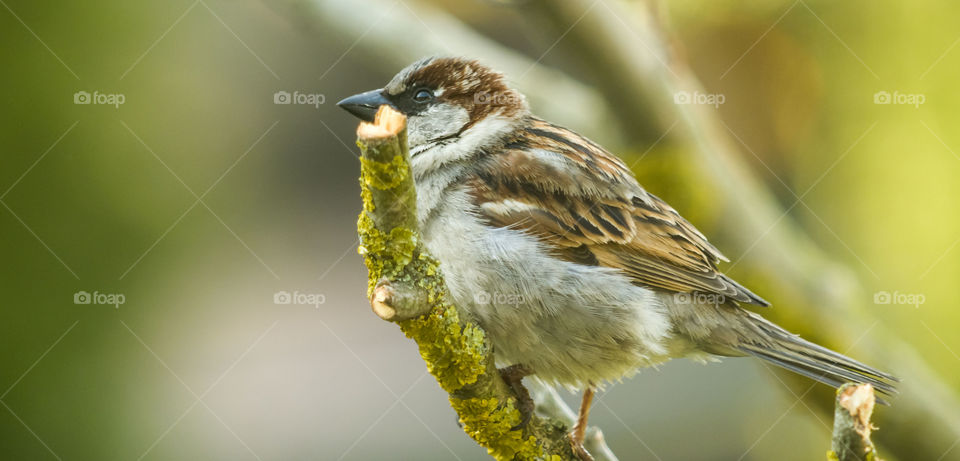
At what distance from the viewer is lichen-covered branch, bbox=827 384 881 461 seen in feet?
4.02

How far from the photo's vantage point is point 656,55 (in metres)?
2.46

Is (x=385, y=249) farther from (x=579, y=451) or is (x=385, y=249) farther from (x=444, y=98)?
(x=444, y=98)

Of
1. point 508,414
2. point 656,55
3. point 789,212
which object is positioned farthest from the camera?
point 789,212

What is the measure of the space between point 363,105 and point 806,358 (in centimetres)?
141

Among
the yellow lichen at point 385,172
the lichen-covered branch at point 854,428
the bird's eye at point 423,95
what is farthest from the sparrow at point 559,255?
the lichen-covered branch at point 854,428

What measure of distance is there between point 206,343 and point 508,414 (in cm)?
222

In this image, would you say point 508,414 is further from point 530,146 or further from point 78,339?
point 78,339

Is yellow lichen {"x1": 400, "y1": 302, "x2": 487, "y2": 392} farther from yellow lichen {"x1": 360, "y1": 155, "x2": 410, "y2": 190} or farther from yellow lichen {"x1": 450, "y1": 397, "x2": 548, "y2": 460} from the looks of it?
yellow lichen {"x1": 360, "y1": 155, "x2": 410, "y2": 190}

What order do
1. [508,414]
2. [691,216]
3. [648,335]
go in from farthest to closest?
[691,216]
[648,335]
[508,414]

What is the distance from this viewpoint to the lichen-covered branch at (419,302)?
128 centimetres

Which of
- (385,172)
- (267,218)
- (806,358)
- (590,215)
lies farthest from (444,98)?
(267,218)

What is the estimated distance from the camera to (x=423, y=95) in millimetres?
2393

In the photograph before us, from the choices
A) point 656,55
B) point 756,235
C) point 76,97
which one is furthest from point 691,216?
point 76,97

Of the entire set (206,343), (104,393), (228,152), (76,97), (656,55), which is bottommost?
(104,393)
